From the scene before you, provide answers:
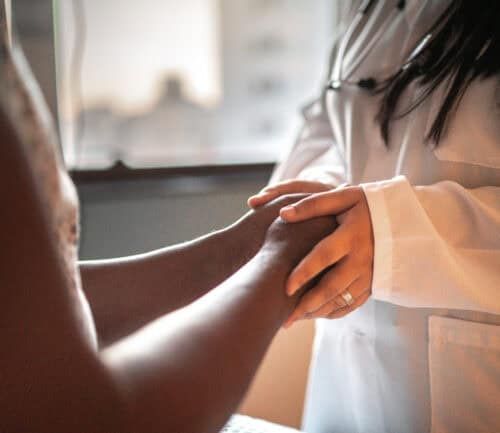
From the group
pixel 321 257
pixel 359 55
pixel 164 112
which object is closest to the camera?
pixel 321 257

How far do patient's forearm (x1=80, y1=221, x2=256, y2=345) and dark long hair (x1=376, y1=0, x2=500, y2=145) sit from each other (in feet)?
0.95

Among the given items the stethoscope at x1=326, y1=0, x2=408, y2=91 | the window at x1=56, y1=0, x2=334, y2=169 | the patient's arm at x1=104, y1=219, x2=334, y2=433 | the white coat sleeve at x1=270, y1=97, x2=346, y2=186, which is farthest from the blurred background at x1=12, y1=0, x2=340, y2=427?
the patient's arm at x1=104, y1=219, x2=334, y2=433

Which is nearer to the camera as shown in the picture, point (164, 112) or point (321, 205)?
point (321, 205)

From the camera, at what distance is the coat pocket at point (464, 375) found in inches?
28.4

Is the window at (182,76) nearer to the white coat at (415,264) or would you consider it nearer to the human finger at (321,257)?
the white coat at (415,264)

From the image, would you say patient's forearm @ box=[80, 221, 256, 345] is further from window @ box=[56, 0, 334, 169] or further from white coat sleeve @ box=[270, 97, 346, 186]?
window @ box=[56, 0, 334, 169]

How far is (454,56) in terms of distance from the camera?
733mm

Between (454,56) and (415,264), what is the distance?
0.92ft

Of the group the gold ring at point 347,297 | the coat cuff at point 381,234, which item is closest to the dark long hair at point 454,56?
the coat cuff at point 381,234

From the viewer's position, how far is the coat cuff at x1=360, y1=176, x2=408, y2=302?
0.65 m

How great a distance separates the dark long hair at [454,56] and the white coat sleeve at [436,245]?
11 centimetres

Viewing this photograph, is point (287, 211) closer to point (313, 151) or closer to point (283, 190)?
point (283, 190)

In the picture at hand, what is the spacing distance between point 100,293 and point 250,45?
0.98 meters

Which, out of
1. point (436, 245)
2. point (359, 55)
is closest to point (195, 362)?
point (436, 245)
